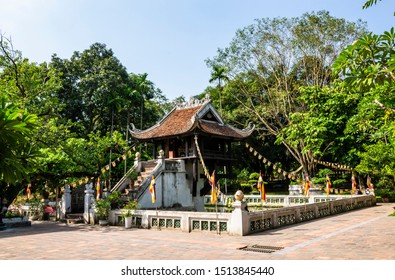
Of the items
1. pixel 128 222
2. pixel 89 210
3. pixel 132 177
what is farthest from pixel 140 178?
pixel 128 222

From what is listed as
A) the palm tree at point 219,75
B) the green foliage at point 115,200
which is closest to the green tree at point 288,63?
the palm tree at point 219,75

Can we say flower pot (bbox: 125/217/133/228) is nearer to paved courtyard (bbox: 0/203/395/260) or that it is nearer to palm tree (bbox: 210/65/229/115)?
paved courtyard (bbox: 0/203/395/260)

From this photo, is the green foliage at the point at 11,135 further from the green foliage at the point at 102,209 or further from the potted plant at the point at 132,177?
the potted plant at the point at 132,177

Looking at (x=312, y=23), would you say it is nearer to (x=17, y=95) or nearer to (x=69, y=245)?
(x=17, y=95)

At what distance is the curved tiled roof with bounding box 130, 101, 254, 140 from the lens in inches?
883

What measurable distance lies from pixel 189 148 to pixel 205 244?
43.2ft

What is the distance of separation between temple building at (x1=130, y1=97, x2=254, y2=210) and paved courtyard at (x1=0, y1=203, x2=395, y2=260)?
8.77 metres

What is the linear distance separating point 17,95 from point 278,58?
23.3 metres

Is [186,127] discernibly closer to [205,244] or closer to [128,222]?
[128,222]

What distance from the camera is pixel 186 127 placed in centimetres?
2248

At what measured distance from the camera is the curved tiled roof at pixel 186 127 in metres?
22.4

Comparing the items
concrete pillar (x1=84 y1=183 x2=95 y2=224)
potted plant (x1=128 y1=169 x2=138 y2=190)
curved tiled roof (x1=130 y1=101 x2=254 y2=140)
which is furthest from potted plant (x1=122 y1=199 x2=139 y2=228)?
curved tiled roof (x1=130 y1=101 x2=254 y2=140)

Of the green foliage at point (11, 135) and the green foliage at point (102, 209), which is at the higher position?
the green foliage at point (11, 135)

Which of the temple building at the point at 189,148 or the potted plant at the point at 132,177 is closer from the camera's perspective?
the potted plant at the point at 132,177
